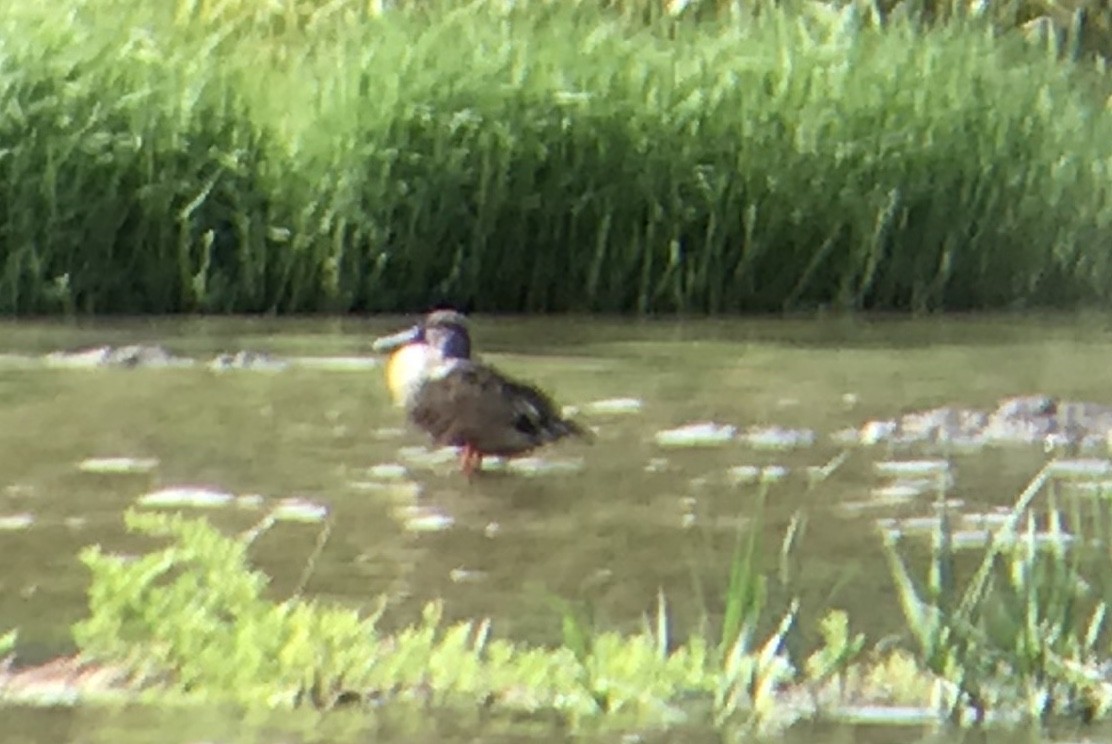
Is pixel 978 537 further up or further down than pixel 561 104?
further down

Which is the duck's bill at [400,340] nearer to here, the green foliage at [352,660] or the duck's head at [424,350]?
the duck's head at [424,350]

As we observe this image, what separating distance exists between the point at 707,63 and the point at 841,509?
7116mm

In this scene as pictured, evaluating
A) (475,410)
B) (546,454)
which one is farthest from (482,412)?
(546,454)

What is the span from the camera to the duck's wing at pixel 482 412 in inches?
315

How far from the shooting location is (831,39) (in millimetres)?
14781

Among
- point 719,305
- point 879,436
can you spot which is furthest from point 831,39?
point 879,436

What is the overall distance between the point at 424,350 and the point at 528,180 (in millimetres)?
5156

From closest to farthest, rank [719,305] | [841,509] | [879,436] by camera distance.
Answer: [841,509] < [879,436] < [719,305]

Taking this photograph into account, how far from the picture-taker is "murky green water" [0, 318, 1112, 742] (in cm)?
599

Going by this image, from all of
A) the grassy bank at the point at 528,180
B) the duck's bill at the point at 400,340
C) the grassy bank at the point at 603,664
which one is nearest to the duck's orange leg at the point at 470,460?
the duck's bill at the point at 400,340

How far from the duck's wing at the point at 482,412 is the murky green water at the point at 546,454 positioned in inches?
5.0

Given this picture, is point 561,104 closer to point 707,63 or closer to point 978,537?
point 707,63

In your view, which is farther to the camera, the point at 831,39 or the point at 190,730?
the point at 831,39

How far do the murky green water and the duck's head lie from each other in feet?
0.80
